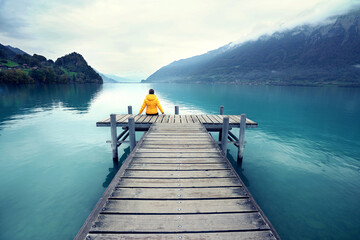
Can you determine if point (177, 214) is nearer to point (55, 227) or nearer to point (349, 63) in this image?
point (55, 227)

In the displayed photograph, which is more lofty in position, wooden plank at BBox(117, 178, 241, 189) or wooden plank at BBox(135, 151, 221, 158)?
wooden plank at BBox(135, 151, 221, 158)

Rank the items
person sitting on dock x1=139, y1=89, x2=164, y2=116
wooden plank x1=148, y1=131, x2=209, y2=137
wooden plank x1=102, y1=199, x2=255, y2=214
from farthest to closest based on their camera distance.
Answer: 1. person sitting on dock x1=139, y1=89, x2=164, y2=116
2. wooden plank x1=148, y1=131, x2=209, y2=137
3. wooden plank x1=102, y1=199, x2=255, y2=214

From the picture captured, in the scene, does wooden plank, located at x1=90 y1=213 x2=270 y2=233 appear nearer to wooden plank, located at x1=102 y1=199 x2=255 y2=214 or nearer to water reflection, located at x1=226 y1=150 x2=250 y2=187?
wooden plank, located at x1=102 y1=199 x2=255 y2=214

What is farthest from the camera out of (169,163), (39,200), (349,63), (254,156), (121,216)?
(349,63)

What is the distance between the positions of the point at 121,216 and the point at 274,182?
9.24 metres

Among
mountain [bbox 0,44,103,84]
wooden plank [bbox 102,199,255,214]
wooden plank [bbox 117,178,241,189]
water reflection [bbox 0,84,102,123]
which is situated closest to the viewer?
wooden plank [bbox 102,199,255,214]

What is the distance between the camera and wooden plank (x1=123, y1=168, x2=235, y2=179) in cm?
482

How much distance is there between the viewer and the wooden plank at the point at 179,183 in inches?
172

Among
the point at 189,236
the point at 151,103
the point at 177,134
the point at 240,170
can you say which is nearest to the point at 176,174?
the point at 189,236

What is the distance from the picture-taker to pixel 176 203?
3717 millimetres

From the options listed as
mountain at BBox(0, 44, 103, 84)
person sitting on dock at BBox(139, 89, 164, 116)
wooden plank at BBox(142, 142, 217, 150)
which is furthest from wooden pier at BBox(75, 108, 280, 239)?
mountain at BBox(0, 44, 103, 84)

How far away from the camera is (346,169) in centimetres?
1105

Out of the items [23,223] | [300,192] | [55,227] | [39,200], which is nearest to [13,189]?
[39,200]

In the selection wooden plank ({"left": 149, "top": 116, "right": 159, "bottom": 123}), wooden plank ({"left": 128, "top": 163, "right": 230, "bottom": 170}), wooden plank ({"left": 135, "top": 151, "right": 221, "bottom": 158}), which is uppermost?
wooden plank ({"left": 149, "top": 116, "right": 159, "bottom": 123})
